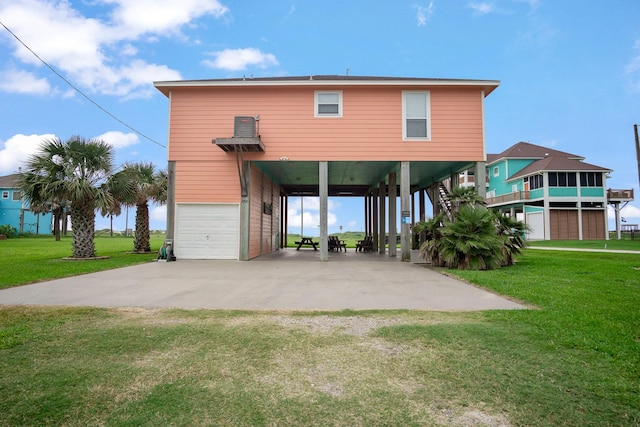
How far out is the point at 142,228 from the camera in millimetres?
16875

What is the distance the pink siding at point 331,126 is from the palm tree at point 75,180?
2.79m

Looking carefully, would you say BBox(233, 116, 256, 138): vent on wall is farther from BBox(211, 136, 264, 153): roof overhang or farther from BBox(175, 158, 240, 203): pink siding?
BBox(175, 158, 240, 203): pink siding

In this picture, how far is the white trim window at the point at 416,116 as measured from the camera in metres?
12.7

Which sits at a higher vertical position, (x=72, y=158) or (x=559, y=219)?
(x=72, y=158)

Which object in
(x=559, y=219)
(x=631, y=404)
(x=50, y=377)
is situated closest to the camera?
(x=631, y=404)

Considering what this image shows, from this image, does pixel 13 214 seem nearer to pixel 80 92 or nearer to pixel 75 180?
pixel 80 92

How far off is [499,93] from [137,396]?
14660mm

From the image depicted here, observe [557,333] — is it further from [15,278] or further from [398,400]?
[15,278]

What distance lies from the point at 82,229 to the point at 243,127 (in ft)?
23.2

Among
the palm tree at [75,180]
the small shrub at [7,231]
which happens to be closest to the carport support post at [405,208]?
the palm tree at [75,180]

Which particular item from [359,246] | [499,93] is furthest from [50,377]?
[359,246]

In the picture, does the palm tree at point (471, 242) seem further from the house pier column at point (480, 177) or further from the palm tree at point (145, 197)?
the palm tree at point (145, 197)

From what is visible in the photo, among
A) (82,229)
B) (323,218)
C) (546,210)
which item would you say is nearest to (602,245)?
(546,210)

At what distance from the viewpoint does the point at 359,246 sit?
64.4 ft
